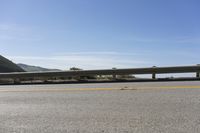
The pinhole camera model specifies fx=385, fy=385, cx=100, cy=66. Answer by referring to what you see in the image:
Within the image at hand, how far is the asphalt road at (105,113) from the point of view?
6934mm

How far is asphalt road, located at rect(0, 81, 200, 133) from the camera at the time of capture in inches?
273

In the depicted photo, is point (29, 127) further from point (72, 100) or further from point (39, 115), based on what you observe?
point (72, 100)

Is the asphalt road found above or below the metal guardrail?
below

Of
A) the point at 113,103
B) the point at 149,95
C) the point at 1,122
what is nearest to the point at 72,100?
the point at 113,103

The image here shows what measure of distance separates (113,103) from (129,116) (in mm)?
1841

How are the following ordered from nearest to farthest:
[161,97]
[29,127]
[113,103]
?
[29,127] → [113,103] → [161,97]

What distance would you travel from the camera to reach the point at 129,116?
786 centimetres

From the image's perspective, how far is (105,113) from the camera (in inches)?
327

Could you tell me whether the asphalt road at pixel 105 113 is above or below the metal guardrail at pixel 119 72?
below

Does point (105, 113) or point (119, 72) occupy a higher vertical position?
point (119, 72)

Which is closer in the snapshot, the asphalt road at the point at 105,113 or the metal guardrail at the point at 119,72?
the asphalt road at the point at 105,113

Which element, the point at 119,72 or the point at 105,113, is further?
the point at 119,72

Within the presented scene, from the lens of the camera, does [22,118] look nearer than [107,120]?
No

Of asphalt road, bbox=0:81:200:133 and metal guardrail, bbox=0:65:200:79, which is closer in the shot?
asphalt road, bbox=0:81:200:133
